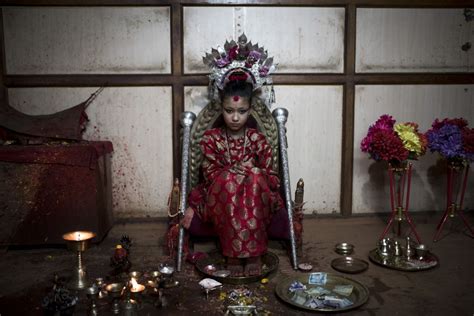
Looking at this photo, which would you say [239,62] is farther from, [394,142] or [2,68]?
[2,68]

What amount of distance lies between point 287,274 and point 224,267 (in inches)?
21.0

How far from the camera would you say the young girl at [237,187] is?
373 cm

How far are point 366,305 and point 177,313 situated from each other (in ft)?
4.41

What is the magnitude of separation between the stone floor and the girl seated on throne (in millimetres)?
329

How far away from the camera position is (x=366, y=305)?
3.34 m

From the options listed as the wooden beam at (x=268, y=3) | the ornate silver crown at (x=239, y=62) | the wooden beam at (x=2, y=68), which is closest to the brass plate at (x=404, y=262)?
the ornate silver crown at (x=239, y=62)

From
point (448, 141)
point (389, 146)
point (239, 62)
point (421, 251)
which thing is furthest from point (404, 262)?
point (239, 62)

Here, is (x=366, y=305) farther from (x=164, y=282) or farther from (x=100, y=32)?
(x=100, y=32)

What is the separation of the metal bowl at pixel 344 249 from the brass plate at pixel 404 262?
0.20 metres

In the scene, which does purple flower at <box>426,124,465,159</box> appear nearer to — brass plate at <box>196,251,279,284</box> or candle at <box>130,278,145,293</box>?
brass plate at <box>196,251,279,284</box>

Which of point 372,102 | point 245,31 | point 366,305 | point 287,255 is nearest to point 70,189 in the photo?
point 287,255

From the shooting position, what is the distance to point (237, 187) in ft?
12.4

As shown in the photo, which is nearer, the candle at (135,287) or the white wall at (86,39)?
the candle at (135,287)

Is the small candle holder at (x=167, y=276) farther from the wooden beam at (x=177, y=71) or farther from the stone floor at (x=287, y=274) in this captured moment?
the wooden beam at (x=177, y=71)
